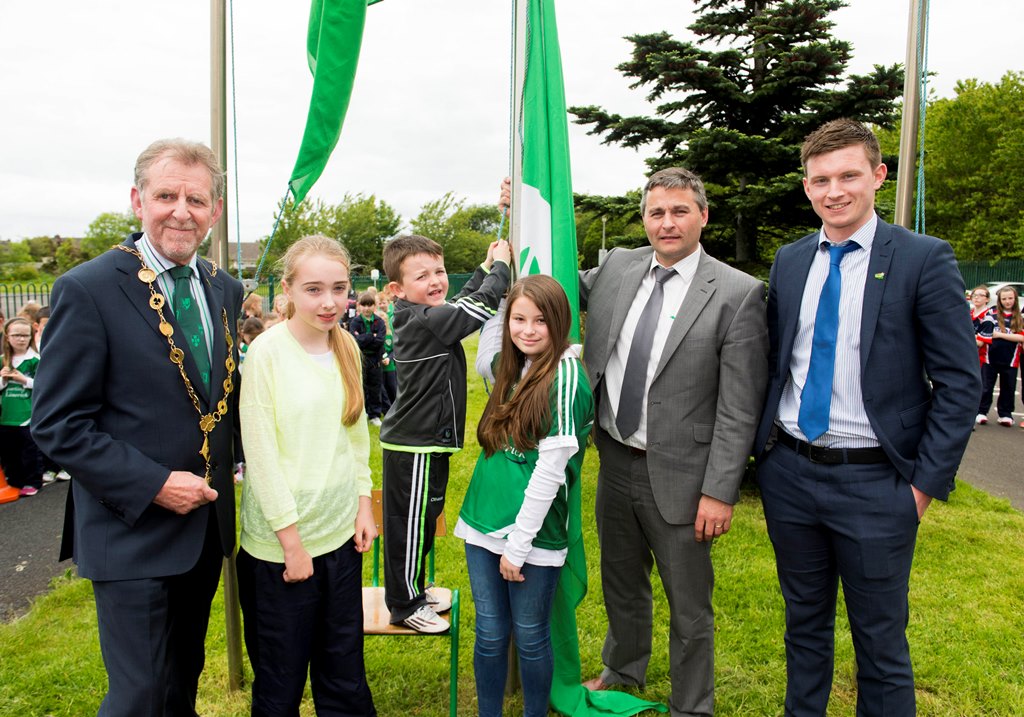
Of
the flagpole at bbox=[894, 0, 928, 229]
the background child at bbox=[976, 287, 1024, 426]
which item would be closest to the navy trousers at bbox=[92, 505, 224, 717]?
the flagpole at bbox=[894, 0, 928, 229]

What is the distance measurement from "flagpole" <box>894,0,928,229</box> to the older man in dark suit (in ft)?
9.40

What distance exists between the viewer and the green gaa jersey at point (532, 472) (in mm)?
2555

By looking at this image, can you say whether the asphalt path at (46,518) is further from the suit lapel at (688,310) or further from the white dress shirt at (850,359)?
the white dress shirt at (850,359)

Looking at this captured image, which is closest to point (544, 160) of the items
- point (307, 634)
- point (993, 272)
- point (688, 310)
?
point (688, 310)

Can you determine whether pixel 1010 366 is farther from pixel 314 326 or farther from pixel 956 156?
pixel 956 156

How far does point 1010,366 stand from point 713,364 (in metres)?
10.0

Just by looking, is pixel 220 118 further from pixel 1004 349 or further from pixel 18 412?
pixel 1004 349

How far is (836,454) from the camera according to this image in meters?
2.53

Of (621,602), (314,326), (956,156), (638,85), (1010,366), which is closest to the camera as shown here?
(314,326)

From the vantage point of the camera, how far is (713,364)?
284 centimetres

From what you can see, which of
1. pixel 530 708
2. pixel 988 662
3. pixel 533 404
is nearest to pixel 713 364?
pixel 533 404

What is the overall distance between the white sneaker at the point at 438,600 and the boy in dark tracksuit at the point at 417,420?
45 millimetres

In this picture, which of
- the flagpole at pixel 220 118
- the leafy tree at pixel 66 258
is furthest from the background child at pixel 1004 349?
the leafy tree at pixel 66 258

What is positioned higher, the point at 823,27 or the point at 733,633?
the point at 823,27
